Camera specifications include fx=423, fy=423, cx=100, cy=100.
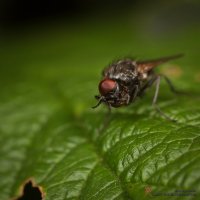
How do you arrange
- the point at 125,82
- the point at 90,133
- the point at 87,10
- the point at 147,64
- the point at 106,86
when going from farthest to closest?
the point at 87,10 < the point at 147,64 < the point at 90,133 < the point at 125,82 < the point at 106,86

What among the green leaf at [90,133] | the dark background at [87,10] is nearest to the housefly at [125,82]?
the green leaf at [90,133]

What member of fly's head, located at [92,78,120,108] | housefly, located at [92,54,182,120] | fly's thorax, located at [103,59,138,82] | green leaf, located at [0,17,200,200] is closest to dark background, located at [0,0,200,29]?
green leaf, located at [0,17,200,200]

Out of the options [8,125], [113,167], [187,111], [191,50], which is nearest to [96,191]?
[113,167]

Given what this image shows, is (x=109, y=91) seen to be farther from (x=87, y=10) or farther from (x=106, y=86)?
(x=87, y=10)

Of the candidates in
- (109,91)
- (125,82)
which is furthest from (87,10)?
(109,91)

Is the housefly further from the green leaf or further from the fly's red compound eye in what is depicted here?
the green leaf

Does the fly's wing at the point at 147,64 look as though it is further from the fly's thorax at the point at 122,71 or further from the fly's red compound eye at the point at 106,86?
the fly's red compound eye at the point at 106,86

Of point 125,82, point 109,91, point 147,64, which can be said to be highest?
point 147,64
